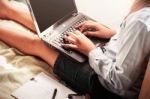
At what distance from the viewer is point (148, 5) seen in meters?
1.17

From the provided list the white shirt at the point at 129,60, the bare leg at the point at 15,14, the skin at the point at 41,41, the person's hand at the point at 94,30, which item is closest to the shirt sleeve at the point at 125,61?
the white shirt at the point at 129,60

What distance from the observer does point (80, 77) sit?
1.27 m

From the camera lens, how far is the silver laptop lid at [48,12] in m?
1.36

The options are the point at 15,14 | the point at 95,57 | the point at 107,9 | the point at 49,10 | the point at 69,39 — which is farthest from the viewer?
the point at 107,9

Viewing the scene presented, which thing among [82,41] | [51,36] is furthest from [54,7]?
[82,41]

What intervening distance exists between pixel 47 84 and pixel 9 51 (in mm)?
266

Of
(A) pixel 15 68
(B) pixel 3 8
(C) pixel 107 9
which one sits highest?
(B) pixel 3 8

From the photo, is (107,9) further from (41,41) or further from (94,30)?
(41,41)

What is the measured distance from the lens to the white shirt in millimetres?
1063

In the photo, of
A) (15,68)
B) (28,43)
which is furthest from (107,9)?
(15,68)

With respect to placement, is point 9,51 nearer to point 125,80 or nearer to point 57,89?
point 57,89

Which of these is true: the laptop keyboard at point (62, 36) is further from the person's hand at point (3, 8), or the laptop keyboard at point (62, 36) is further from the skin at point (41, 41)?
the person's hand at point (3, 8)

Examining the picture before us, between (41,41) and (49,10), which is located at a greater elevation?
(49,10)

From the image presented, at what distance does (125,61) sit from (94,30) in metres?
0.44
